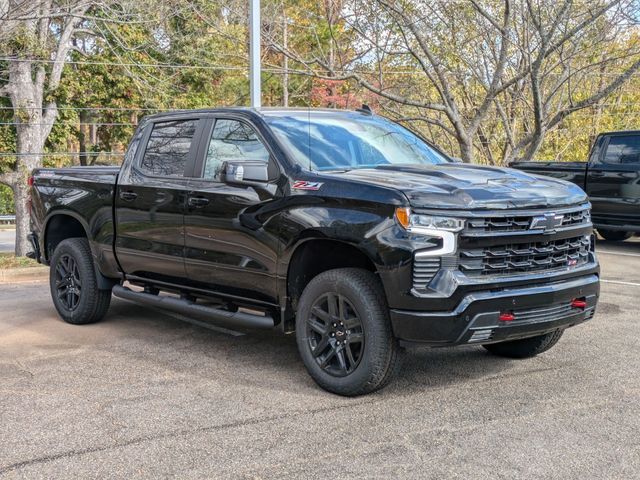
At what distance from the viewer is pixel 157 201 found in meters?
6.21

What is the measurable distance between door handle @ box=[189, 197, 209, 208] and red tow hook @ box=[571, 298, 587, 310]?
9.07 ft

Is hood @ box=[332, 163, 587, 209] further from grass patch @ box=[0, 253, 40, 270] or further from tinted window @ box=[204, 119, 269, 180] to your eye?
grass patch @ box=[0, 253, 40, 270]

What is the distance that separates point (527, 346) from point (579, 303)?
82cm

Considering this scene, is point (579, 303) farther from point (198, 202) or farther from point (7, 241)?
point (7, 241)

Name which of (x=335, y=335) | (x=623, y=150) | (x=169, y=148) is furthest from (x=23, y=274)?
(x=623, y=150)

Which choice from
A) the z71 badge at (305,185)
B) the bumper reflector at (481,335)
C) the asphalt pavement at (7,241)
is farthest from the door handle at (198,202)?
the asphalt pavement at (7,241)

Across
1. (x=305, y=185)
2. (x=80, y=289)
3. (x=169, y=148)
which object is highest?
(x=169, y=148)

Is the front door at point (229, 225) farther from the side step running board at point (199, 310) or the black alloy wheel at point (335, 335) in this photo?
the black alloy wheel at point (335, 335)

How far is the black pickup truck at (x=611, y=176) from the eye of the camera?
12.8m

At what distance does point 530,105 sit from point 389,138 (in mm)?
11026

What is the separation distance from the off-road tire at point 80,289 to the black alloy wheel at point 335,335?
2.89 meters

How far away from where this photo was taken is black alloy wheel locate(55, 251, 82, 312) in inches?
286

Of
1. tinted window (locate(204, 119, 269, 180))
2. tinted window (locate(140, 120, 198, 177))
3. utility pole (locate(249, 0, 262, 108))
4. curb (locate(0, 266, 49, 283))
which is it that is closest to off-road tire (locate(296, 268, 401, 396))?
tinted window (locate(204, 119, 269, 180))

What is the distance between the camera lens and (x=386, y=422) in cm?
443
